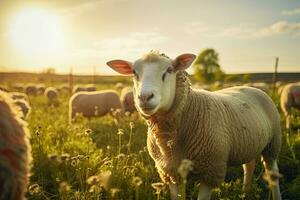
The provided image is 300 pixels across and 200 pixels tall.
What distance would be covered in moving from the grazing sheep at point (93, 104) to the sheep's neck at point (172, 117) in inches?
345

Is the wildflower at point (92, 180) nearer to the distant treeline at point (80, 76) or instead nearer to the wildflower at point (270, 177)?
the wildflower at point (270, 177)

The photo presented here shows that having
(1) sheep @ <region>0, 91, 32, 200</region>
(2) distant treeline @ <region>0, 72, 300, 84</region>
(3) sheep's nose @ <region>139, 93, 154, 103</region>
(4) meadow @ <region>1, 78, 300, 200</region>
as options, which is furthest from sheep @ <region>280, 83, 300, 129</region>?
(2) distant treeline @ <region>0, 72, 300, 84</region>

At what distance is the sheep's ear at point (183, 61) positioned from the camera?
11.7 feet

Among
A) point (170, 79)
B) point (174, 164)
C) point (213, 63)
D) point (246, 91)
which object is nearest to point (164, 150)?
point (174, 164)

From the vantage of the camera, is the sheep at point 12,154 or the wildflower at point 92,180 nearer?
the sheep at point 12,154

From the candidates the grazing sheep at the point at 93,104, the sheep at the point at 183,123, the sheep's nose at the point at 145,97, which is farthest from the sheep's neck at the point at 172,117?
the grazing sheep at the point at 93,104

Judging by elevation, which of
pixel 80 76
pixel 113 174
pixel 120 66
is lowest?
pixel 80 76

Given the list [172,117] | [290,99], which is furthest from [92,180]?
[290,99]

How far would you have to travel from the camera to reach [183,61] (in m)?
3.60

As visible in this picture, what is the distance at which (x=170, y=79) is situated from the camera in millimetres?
3418

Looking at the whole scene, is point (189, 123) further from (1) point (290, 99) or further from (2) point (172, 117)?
(1) point (290, 99)

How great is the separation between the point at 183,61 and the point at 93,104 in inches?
353

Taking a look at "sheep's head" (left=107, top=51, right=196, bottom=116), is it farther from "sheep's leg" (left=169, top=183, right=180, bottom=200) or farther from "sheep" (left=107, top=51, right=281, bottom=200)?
"sheep's leg" (left=169, top=183, right=180, bottom=200)

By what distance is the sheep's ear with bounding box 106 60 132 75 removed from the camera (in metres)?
3.81
